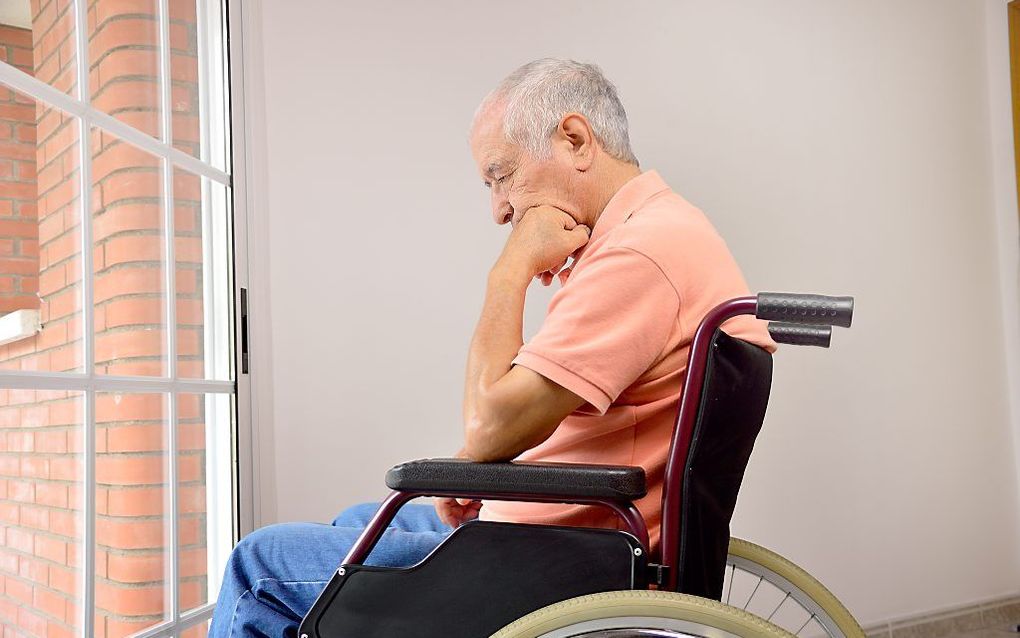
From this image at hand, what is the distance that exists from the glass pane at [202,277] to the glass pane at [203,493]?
9 centimetres

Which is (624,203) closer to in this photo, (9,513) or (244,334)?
(9,513)

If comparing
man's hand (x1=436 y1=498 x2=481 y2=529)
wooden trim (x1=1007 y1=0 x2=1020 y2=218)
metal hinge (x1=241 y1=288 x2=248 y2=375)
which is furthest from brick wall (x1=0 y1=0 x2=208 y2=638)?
wooden trim (x1=1007 y1=0 x2=1020 y2=218)

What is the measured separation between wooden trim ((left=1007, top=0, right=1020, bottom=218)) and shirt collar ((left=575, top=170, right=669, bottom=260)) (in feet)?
8.69

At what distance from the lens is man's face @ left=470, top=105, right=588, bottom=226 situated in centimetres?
138

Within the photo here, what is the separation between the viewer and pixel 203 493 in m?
2.09

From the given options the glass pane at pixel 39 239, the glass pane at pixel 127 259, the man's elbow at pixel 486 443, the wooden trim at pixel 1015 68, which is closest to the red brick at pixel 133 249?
the glass pane at pixel 127 259

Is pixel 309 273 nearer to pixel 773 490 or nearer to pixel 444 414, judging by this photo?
pixel 444 414

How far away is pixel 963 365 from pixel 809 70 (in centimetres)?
119

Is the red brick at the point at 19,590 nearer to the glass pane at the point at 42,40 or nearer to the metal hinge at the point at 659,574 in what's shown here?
the glass pane at the point at 42,40

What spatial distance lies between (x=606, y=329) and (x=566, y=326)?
50 millimetres

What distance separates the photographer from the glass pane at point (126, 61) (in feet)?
5.90

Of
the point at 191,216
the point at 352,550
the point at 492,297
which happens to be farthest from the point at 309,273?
the point at 352,550

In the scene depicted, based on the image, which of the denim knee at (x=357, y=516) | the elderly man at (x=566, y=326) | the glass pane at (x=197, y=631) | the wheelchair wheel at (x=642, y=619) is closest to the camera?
the wheelchair wheel at (x=642, y=619)

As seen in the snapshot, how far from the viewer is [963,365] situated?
3299 millimetres
